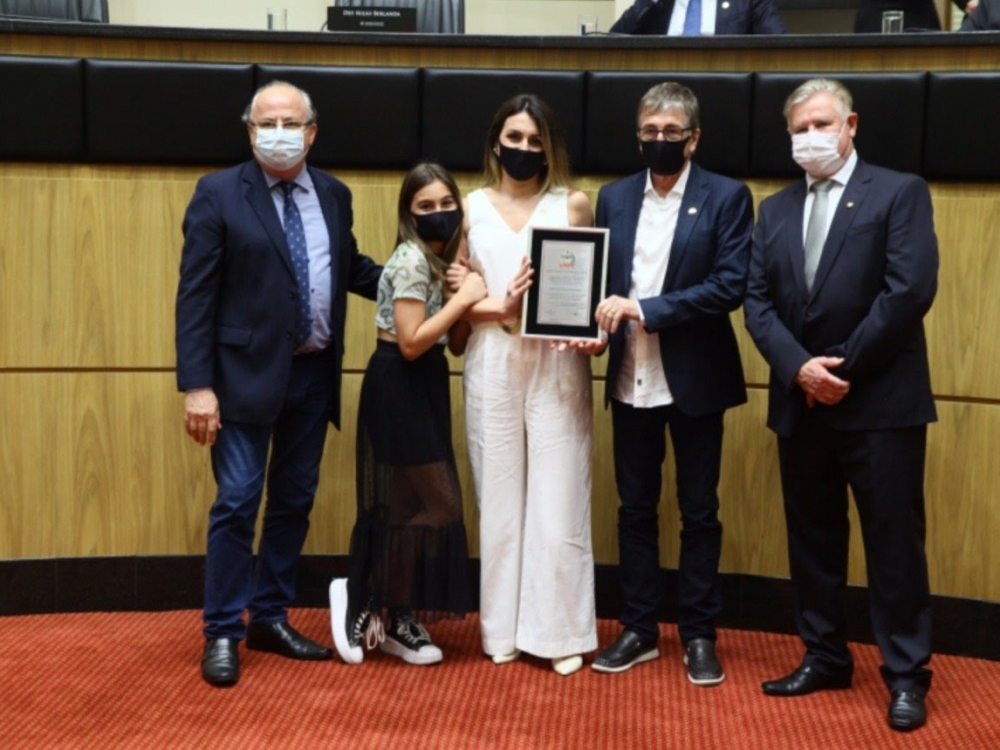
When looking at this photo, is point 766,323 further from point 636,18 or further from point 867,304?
point 636,18

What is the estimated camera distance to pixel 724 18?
4551 mm

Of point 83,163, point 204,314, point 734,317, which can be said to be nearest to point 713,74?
point 734,317

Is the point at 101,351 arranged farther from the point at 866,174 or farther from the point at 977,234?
the point at 977,234

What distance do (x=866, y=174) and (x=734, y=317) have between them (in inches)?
30.0

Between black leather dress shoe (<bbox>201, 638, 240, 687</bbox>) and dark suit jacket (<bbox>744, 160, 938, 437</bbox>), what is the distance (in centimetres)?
141

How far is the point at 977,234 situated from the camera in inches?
133

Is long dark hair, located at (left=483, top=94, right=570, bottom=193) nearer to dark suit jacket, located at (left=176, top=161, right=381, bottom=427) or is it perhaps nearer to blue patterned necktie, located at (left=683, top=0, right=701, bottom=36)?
dark suit jacket, located at (left=176, top=161, right=381, bottom=427)

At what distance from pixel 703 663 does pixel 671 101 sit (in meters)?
1.33

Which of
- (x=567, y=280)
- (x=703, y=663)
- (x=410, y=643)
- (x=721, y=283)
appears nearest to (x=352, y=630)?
(x=410, y=643)

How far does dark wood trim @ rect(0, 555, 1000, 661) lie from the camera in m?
3.67

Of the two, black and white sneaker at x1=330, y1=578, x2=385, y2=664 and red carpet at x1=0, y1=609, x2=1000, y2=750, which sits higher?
black and white sneaker at x1=330, y1=578, x2=385, y2=664

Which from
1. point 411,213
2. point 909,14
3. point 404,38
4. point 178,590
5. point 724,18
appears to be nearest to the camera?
point 411,213

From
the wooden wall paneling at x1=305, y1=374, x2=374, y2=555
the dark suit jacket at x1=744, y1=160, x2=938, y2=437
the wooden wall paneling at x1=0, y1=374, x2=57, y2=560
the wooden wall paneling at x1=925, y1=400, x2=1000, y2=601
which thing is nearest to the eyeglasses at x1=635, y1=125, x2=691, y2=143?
the dark suit jacket at x1=744, y1=160, x2=938, y2=437

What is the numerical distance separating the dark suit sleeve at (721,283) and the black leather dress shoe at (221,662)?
4.09 feet
